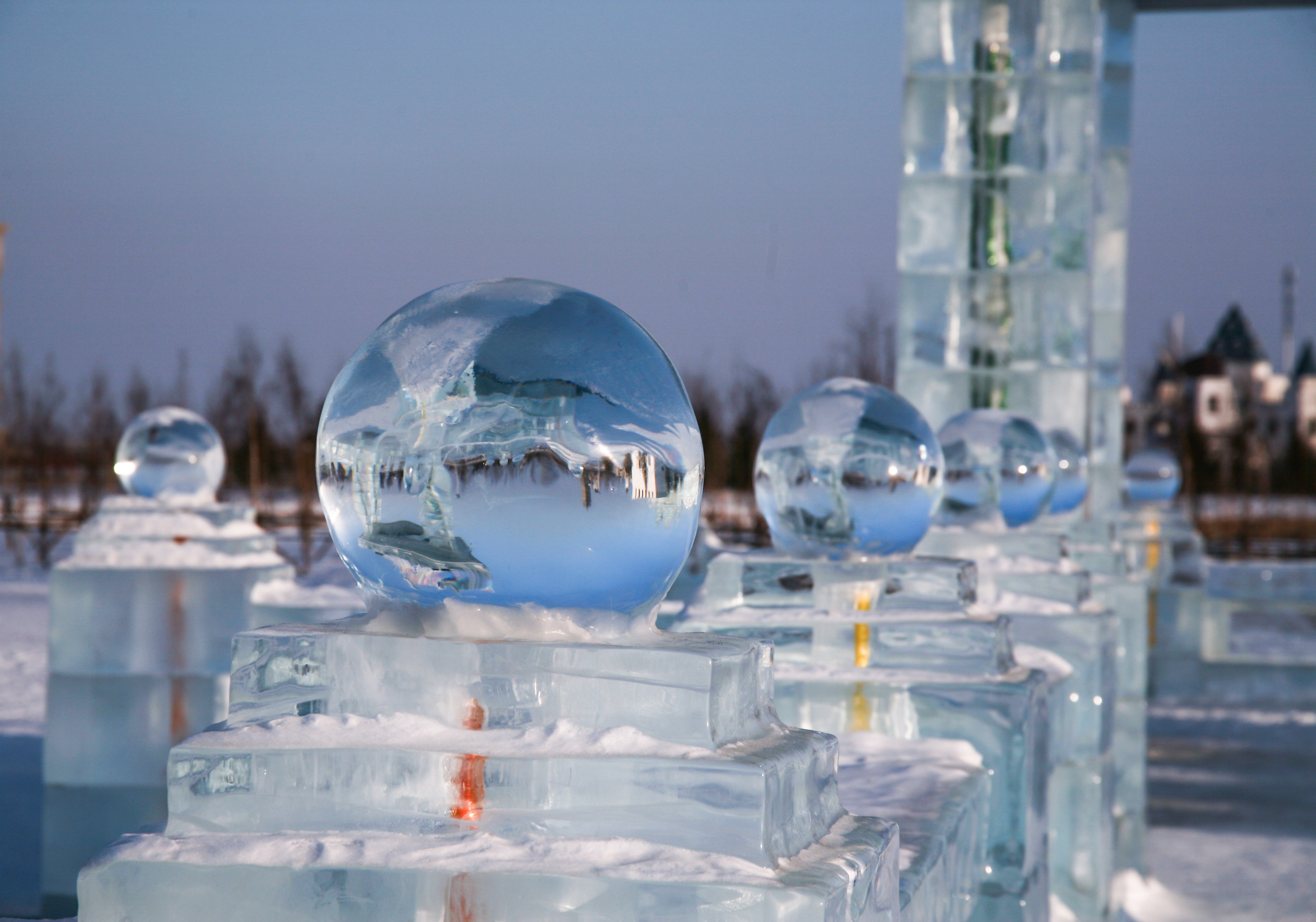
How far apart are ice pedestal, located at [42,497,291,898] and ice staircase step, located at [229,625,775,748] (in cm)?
557

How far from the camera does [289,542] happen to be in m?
25.6

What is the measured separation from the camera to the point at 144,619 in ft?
22.8

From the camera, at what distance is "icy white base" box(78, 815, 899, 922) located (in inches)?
55.1

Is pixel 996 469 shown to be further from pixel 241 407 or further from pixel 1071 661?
pixel 241 407

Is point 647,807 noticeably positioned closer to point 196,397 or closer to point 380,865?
point 380,865

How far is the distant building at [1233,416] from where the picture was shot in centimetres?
3384

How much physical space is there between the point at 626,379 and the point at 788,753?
0.44 metres

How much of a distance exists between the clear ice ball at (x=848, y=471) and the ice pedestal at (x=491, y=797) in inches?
59.4

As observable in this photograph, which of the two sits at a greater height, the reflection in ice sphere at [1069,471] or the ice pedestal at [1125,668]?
the reflection in ice sphere at [1069,471]

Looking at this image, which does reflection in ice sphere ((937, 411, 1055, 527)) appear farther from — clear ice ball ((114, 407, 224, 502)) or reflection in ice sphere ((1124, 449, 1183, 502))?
reflection in ice sphere ((1124, 449, 1183, 502))

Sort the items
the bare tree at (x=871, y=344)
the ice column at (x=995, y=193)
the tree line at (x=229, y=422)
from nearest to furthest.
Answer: the ice column at (x=995, y=193) < the bare tree at (x=871, y=344) < the tree line at (x=229, y=422)

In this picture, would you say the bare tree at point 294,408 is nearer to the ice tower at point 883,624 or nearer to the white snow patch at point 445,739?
the ice tower at point 883,624

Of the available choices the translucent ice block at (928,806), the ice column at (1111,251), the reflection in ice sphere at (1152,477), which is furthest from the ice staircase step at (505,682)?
the reflection in ice sphere at (1152,477)

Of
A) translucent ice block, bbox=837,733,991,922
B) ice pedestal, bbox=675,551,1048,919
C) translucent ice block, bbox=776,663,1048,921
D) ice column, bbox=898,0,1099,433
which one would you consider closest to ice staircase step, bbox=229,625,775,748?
translucent ice block, bbox=837,733,991,922
